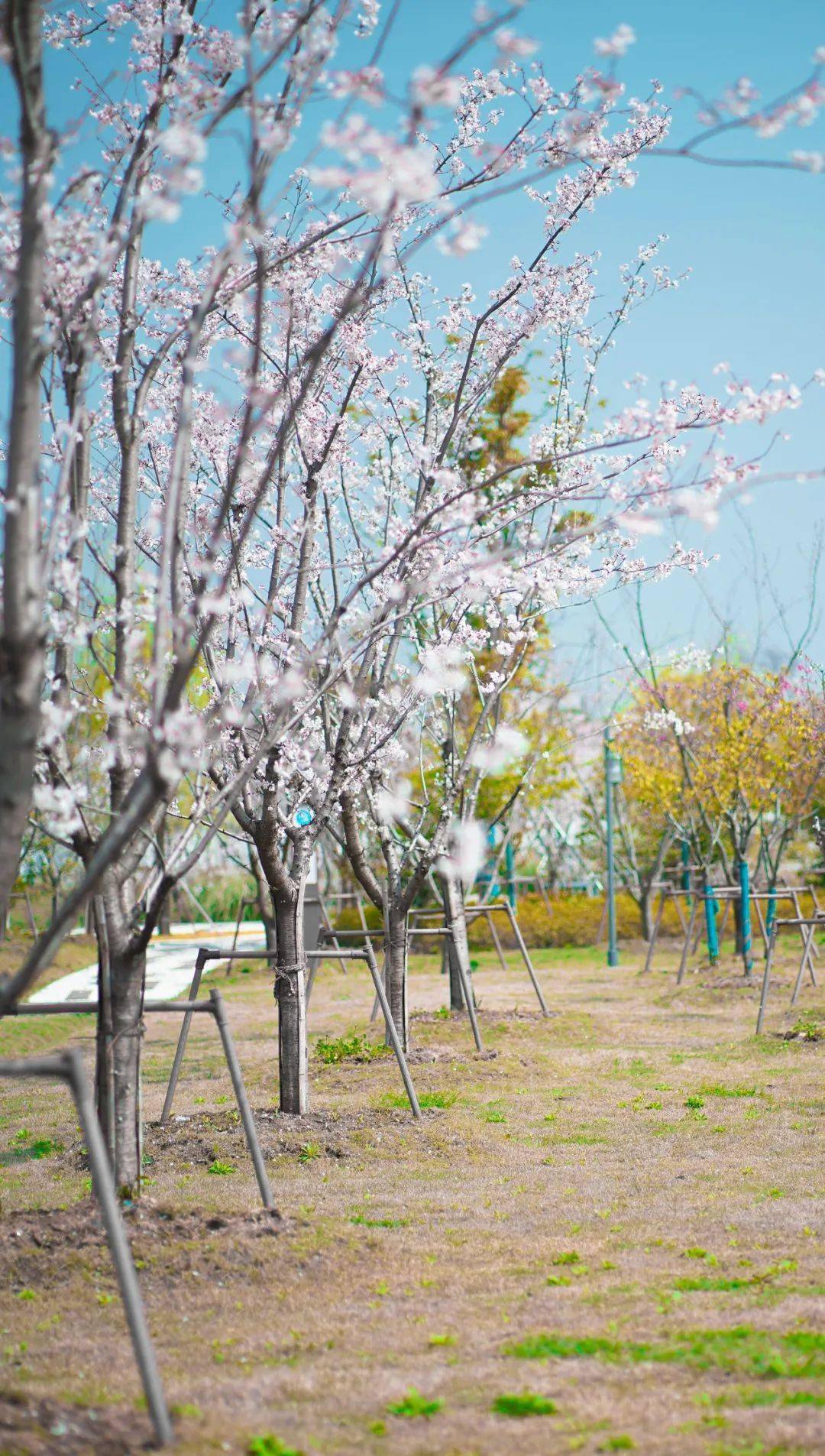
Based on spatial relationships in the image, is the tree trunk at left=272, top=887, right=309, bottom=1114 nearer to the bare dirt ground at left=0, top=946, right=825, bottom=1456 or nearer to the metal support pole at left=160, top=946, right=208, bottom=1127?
the bare dirt ground at left=0, top=946, right=825, bottom=1456

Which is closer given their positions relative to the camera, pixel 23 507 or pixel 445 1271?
pixel 23 507

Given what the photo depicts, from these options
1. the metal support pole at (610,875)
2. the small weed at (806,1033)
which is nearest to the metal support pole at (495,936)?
the metal support pole at (610,875)

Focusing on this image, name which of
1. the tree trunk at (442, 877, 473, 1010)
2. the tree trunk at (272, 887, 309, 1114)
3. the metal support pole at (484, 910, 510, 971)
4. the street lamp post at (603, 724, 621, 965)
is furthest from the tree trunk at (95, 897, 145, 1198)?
the street lamp post at (603, 724, 621, 965)

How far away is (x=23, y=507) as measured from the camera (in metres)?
3.00

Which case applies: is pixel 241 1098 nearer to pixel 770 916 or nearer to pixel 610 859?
pixel 770 916

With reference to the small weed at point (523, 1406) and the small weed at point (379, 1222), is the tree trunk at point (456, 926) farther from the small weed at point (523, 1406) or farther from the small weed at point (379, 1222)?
the small weed at point (523, 1406)

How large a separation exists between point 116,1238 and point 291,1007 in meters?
4.01

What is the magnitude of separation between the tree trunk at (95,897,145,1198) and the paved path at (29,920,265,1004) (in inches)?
141

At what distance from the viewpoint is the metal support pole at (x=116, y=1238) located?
267cm

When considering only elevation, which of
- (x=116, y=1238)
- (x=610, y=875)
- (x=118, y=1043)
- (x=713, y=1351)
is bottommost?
(x=713, y=1351)

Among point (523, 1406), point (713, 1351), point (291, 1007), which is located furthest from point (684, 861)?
point (523, 1406)

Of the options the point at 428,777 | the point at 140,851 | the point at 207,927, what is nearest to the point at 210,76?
the point at 140,851

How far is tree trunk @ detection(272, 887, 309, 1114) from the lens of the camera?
6715 mm

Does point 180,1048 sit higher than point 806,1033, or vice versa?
point 180,1048
